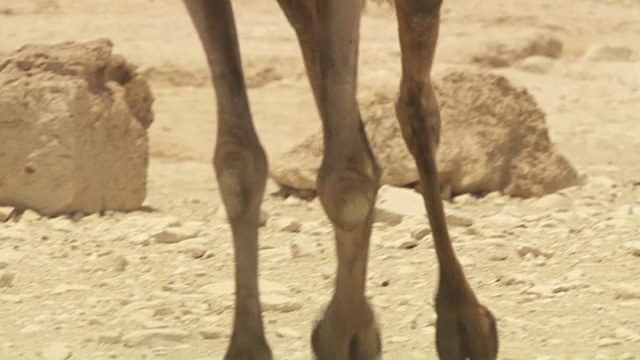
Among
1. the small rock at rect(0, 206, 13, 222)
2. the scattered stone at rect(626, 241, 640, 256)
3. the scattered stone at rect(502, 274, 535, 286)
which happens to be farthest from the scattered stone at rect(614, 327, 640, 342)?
the small rock at rect(0, 206, 13, 222)

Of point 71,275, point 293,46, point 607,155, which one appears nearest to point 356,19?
point 71,275

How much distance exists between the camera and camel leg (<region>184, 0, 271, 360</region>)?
3.15 meters

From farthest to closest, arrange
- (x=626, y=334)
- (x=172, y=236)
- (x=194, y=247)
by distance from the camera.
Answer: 1. (x=172, y=236)
2. (x=194, y=247)
3. (x=626, y=334)

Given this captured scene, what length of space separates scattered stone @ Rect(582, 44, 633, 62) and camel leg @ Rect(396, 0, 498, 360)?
7.66 metres

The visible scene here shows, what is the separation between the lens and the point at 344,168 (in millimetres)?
3055

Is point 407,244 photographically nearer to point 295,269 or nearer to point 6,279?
point 295,269

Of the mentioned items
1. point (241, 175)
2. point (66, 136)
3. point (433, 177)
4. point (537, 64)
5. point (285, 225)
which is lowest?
point (537, 64)

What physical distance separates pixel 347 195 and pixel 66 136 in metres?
2.77

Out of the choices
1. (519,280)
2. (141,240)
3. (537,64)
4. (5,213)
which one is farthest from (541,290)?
(537,64)

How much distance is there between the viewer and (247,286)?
10.4 ft

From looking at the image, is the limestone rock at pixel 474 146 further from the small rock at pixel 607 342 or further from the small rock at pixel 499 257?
the small rock at pixel 607 342

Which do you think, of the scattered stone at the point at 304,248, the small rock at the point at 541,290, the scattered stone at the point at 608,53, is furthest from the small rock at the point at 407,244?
the scattered stone at the point at 608,53

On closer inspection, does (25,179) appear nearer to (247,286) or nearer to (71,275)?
(71,275)

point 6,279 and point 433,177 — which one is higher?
point 433,177
